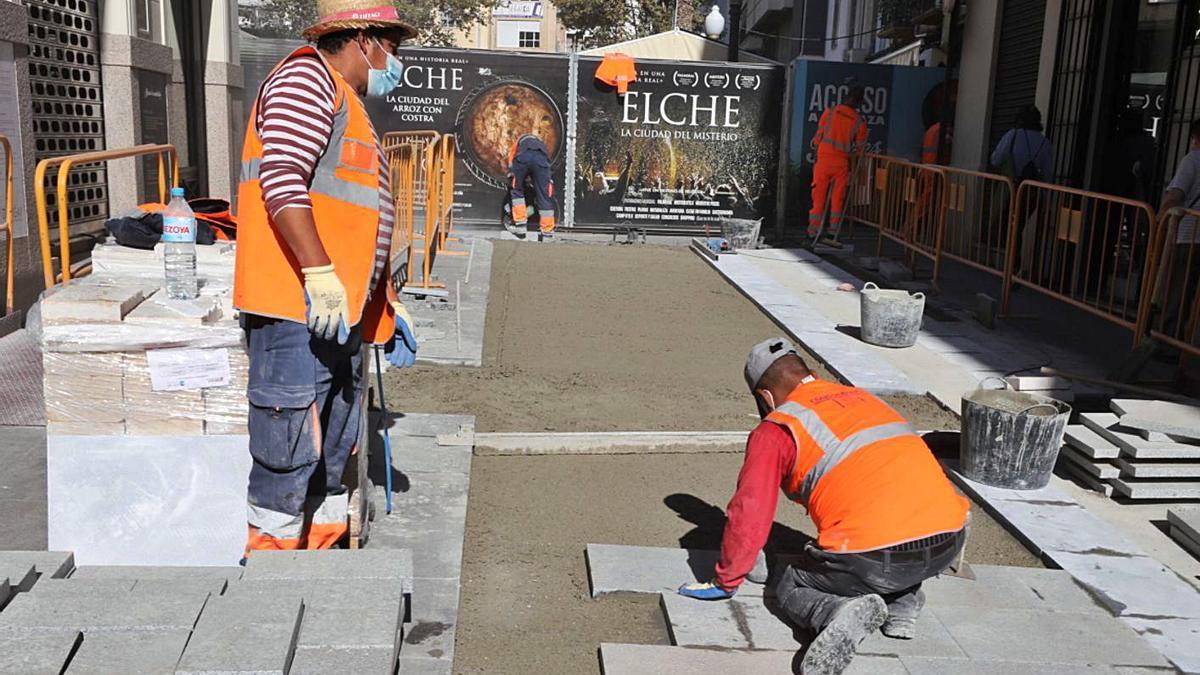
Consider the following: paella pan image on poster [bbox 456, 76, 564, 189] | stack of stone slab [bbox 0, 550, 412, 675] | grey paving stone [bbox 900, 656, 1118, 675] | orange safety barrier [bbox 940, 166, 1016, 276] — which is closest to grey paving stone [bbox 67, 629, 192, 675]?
stack of stone slab [bbox 0, 550, 412, 675]

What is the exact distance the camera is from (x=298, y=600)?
301 centimetres

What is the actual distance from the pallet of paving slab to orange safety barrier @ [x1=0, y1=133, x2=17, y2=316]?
776 cm

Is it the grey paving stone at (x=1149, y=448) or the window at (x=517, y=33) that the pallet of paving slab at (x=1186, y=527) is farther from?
the window at (x=517, y=33)

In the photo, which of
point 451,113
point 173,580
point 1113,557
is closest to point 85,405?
point 173,580

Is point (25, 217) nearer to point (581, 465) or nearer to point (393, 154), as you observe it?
point (393, 154)

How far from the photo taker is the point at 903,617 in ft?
11.9

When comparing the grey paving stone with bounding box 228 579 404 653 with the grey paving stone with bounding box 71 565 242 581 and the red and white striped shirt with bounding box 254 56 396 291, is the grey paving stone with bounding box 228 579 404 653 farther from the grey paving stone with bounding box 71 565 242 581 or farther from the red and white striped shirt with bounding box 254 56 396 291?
the red and white striped shirt with bounding box 254 56 396 291

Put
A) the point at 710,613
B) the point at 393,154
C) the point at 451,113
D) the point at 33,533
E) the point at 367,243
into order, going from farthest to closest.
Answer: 1. the point at 451,113
2. the point at 393,154
3. the point at 33,533
4. the point at 710,613
5. the point at 367,243

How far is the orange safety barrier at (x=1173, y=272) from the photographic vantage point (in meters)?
7.27

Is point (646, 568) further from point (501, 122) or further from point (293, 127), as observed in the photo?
point (501, 122)

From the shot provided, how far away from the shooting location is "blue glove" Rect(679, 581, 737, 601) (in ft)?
12.7

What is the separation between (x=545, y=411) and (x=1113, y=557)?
3.28 meters

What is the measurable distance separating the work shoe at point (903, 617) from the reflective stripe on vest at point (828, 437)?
0.49 metres

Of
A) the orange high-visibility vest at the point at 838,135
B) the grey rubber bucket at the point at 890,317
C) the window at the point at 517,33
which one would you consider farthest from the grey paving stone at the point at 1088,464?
the window at the point at 517,33
